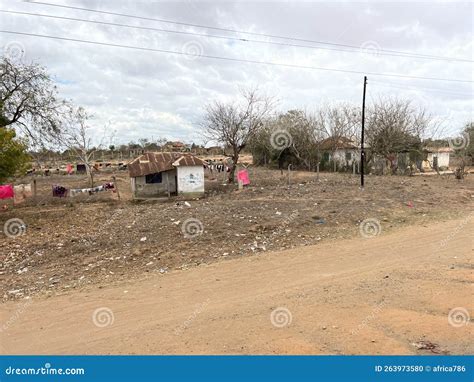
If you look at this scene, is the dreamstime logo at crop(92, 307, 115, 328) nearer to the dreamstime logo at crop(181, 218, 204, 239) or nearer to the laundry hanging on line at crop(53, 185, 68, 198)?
the dreamstime logo at crop(181, 218, 204, 239)

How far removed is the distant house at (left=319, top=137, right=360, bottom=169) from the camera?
38.1 metres

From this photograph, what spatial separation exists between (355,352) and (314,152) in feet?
116

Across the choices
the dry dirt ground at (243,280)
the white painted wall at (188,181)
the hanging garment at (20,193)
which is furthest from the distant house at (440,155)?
the hanging garment at (20,193)

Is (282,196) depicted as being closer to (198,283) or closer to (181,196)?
(181,196)

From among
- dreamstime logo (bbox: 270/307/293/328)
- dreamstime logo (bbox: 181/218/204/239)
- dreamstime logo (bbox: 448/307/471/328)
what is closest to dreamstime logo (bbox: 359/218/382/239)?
dreamstime logo (bbox: 181/218/204/239)

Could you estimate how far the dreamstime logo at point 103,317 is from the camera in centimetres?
533

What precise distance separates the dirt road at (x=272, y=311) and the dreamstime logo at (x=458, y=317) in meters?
0.02

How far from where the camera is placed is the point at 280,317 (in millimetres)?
5250

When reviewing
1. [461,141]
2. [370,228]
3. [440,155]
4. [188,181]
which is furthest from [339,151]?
[370,228]

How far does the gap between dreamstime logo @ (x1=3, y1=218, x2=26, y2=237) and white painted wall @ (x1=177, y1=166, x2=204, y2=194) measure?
29.2 ft

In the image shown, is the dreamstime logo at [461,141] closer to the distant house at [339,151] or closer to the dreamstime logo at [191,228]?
the distant house at [339,151]

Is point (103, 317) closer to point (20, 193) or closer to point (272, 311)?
point (272, 311)

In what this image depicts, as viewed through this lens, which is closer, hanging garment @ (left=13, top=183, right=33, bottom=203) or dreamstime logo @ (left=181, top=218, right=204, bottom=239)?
dreamstime logo @ (left=181, top=218, right=204, bottom=239)

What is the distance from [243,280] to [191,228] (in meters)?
3.86
